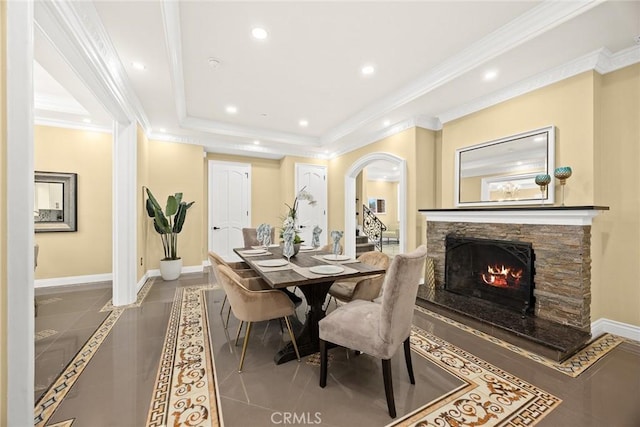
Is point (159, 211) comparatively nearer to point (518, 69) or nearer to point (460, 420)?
point (460, 420)

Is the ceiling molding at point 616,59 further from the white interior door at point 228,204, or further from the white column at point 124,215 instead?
the white interior door at point 228,204

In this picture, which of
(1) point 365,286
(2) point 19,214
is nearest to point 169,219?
(2) point 19,214

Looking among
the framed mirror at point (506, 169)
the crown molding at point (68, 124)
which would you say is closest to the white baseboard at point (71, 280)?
the crown molding at point (68, 124)

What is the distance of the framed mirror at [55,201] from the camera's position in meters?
4.15

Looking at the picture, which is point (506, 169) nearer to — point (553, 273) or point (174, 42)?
point (553, 273)

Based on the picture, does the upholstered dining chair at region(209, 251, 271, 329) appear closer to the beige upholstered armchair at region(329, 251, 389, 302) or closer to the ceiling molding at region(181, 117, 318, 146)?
the beige upholstered armchair at region(329, 251, 389, 302)

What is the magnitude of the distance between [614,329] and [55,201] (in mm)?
7735

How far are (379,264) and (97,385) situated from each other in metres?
2.50

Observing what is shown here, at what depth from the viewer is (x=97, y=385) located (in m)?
1.83

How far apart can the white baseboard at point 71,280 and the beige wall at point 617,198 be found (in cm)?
694

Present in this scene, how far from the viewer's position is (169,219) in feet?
16.1

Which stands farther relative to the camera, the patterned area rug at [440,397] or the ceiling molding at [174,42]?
the ceiling molding at [174,42]

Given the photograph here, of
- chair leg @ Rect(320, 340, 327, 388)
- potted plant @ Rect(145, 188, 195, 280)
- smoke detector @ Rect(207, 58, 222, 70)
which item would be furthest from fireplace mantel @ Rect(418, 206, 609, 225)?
potted plant @ Rect(145, 188, 195, 280)

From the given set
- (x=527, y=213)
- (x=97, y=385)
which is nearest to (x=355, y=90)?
(x=527, y=213)
